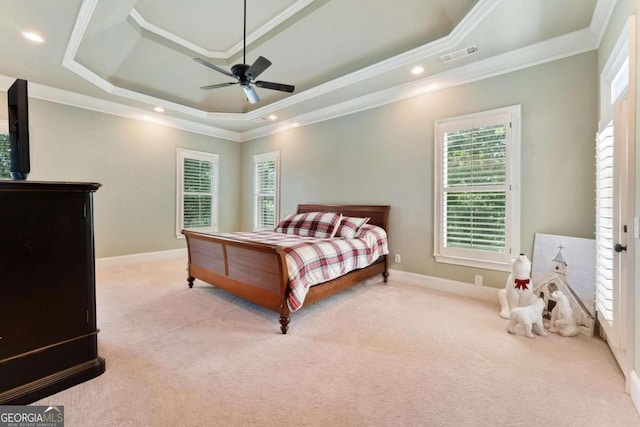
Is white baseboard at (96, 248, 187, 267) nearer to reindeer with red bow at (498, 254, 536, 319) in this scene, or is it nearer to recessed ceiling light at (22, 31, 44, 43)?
recessed ceiling light at (22, 31, 44, 43)

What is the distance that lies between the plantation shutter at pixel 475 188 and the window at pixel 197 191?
4.70m

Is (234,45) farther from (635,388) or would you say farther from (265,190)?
(635,388)

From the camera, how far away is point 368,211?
419cm

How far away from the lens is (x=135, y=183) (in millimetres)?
4941

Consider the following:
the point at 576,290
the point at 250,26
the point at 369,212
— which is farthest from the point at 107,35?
the point at 576,290

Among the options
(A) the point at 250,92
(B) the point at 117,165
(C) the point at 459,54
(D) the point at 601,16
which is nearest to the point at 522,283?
(D) the point at 601,16

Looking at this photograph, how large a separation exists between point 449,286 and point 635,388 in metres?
1.95

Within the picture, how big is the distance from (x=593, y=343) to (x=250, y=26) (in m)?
4.86

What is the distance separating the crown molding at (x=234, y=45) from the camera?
3303 mm

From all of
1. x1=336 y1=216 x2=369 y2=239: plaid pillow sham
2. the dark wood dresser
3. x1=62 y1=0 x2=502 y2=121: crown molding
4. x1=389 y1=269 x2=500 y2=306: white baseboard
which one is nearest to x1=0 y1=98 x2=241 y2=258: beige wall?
x1=62 y1=0 x2=502 y2=121: crown molding

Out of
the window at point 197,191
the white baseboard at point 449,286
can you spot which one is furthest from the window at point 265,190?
the white baseboard at point 449,286

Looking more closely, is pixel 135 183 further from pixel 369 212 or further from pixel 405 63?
pixel 405 63

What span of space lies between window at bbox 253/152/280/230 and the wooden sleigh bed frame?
240cm

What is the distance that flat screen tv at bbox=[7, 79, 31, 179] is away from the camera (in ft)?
5.48
